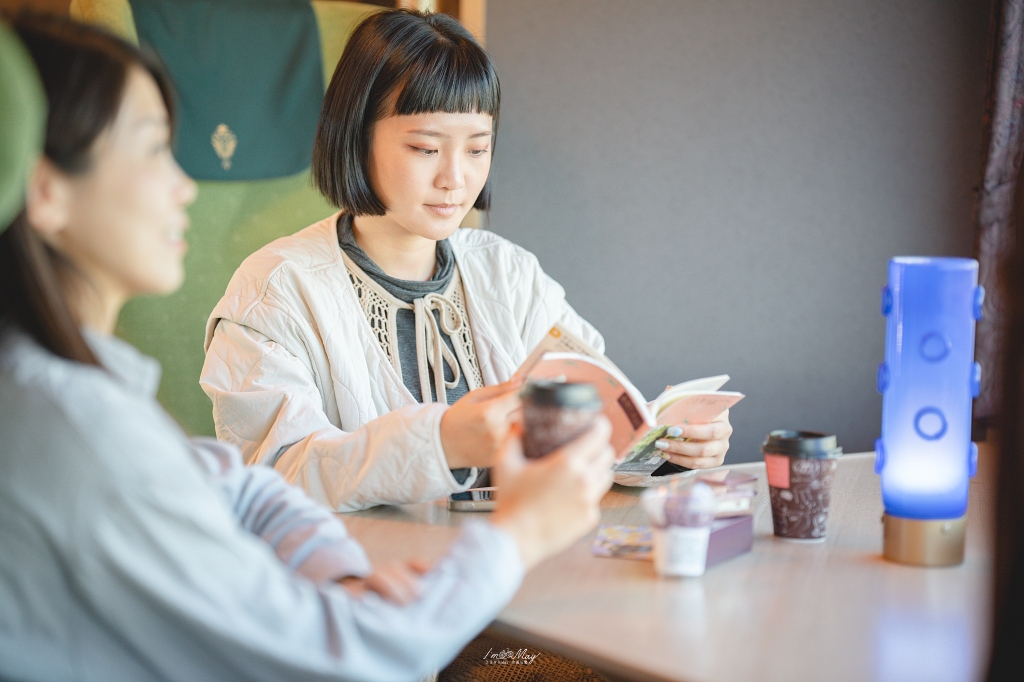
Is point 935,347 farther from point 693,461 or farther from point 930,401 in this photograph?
point 693,461

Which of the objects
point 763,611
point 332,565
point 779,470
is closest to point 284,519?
point 332,565

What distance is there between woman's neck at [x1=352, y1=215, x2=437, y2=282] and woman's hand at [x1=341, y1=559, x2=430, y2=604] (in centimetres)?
93

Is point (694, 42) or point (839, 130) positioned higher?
point (694, 42)

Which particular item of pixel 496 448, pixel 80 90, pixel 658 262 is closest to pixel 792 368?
pixel 658 262

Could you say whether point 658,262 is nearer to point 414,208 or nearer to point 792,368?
point 792,368

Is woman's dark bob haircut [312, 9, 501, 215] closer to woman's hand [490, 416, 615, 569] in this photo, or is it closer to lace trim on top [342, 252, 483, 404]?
lace trim on top [342, 252, 483, 404]

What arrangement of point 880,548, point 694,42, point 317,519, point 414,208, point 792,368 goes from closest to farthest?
1. point 317,519
2. point 880,548
3. point 414,208
4. point 694,42
5. point 792,368

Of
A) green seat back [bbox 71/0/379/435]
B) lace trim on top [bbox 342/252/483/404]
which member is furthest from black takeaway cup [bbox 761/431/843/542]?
green seat back [bbox 71/0/379/435]

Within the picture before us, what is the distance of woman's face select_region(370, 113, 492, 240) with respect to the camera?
1.76m

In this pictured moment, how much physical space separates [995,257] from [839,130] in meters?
0.59

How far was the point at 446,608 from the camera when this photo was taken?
882 mm

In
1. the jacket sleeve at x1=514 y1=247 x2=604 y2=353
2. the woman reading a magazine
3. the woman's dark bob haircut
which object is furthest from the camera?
the jacket sleeve at x1=514 y1=247 x2=604 y2=353

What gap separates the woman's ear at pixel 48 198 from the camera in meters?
0.85

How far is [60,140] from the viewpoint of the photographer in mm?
860
